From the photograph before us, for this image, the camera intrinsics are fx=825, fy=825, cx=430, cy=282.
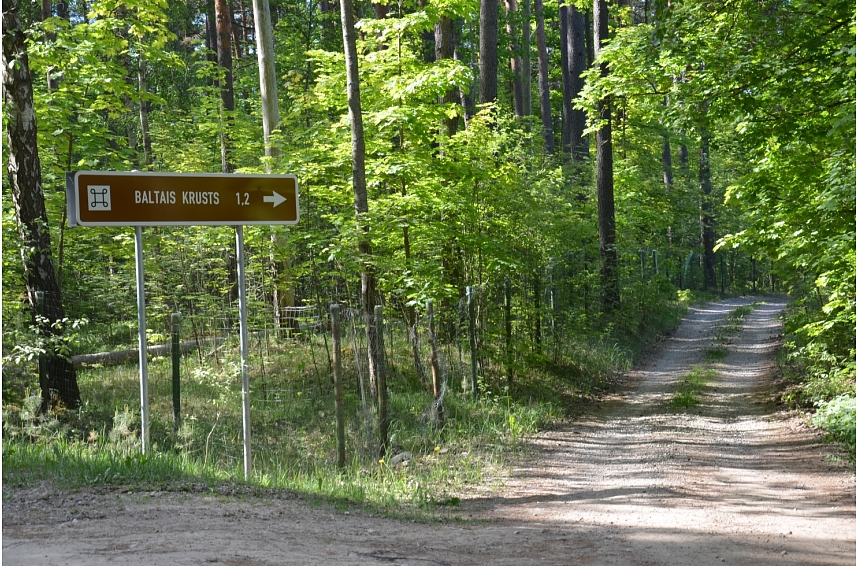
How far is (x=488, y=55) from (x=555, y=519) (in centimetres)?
1229

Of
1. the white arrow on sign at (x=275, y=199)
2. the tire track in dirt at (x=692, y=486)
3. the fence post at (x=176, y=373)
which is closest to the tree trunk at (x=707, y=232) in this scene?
the tire track in dirt at (x=692, y=486)

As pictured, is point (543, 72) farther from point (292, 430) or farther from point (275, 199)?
point (275, 199)

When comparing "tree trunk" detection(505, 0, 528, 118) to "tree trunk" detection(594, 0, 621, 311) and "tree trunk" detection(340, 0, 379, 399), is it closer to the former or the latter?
"tree trunk" detection(594, 0, 621, 311)

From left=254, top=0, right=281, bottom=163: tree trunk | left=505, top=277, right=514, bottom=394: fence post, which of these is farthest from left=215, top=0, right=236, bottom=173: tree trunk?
left=505, top=277, right=514, bottom=394: fence post

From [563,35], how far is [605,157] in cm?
1555

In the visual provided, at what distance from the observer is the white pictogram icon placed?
678cm

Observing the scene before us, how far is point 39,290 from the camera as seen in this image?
10.9 m

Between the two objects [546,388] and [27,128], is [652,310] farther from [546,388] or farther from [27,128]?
[27,128]

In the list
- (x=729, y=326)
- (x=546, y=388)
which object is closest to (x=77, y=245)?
(x=546, y=388)

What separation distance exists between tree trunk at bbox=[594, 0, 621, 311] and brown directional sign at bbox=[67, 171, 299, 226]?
565 inches

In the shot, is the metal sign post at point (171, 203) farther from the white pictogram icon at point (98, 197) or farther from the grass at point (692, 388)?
the grass at point (692, 388)

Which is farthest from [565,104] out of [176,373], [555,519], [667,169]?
[555,519]

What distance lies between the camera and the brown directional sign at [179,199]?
22.3ft

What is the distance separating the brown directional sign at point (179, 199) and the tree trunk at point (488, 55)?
10.0 metres
